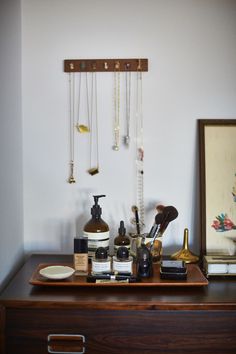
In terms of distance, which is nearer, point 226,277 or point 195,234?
point 226,277

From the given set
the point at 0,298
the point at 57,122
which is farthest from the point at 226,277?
the point at 57,122

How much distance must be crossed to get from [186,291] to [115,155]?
1.97 feet

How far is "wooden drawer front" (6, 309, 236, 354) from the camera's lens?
3.59 feet

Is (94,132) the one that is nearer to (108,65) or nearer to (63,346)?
(108,65)

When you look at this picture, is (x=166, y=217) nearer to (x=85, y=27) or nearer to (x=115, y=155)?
(x=115, y=155)

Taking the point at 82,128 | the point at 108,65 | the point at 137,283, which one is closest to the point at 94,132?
the point at 82,128

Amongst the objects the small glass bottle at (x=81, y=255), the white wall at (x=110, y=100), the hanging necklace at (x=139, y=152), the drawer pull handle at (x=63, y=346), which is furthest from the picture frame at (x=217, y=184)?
the drawer pull handle at (x=63, y=346)

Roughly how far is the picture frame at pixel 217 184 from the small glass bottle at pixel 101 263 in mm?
409

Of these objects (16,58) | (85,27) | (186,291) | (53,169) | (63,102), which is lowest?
(186,291)

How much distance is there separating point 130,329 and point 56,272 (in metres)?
0.29

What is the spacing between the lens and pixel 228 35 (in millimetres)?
1509

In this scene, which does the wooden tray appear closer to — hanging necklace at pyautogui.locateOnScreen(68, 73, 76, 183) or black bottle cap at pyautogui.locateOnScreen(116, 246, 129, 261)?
black bottle cap at pyautogui.locateOnScreen(116, 246, 129, 261)

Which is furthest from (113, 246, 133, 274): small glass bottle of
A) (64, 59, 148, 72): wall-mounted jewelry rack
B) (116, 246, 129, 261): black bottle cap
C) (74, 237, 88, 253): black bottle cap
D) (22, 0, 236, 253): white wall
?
(64, 59, 148, 72): wall-mounted jewelry rack

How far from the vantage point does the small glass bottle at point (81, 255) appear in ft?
4.13
